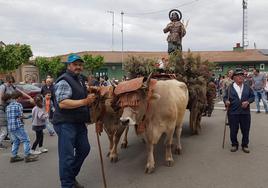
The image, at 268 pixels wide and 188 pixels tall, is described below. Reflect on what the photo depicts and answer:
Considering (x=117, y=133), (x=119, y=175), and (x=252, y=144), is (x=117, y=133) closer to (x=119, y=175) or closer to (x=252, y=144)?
(x=119, y=175)

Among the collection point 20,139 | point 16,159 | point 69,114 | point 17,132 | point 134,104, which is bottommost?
point 16,159

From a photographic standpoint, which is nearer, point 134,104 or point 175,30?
point 134,104

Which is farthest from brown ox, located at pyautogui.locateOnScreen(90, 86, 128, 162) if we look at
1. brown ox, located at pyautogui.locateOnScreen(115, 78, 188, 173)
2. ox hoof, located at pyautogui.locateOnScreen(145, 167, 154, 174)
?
ox hoof, located at pyautogui.locateOnScreen(145, 167, 154, 174)

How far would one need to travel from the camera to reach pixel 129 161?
6.58 m

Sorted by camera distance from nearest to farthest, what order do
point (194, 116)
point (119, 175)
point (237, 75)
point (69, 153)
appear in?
1. point (69, 153)
2. point (119, 175)
3. point (237, 75)
4. point (194, 116)

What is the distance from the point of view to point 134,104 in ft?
16.6

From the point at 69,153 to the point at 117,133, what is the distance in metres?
1.76

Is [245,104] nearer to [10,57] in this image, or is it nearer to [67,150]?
[67,150]

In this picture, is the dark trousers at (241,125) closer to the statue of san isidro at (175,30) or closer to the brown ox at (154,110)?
the brown ox at (154,110)

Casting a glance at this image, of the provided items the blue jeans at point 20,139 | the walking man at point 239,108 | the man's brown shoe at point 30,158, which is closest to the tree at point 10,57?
the blue jeans at point 20,139

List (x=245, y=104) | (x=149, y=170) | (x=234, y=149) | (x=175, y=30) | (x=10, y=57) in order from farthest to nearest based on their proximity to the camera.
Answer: (x=10, y=57), (x=175, y=30), (x=234, y=149), (x=245, y=104), (x=149, y=170)

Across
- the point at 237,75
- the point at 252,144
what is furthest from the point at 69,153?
the point at 252,144

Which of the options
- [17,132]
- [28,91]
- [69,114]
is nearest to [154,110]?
[69,114]

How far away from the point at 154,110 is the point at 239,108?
2.21 meters
